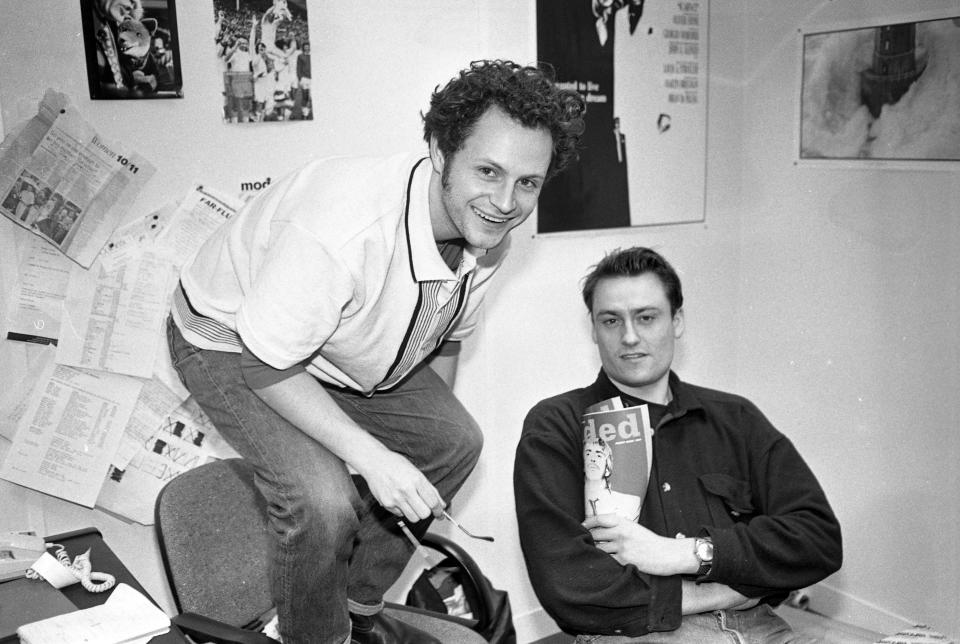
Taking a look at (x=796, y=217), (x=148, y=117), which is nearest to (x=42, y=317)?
(x=148, y=117)

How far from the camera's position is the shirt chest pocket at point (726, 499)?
1.70m

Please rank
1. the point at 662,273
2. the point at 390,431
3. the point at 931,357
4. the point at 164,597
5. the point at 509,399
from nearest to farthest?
the point at 390,431, the point at 662,273, the point at 164,597, the point at 931,357, the point at 509,399

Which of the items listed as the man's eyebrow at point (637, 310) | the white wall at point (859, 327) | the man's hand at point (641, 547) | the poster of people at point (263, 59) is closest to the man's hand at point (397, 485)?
the man's hand at point (641, 547)

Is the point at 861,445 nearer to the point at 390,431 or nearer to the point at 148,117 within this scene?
the point at 390,431

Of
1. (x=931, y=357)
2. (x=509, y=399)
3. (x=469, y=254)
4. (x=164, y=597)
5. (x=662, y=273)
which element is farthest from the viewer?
(x=509, y=399)

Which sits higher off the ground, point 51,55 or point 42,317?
point 51,55

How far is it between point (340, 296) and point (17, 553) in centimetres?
67

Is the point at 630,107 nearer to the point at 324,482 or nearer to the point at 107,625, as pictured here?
the point at 324,482

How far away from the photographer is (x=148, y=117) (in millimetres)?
1924

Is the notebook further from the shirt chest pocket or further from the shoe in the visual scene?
the shirt chest pocket

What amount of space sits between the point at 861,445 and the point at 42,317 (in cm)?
215

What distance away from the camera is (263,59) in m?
2.02

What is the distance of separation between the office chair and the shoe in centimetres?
16

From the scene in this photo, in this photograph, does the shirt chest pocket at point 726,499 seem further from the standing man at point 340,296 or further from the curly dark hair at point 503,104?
the curly dark hair at point 503,104
